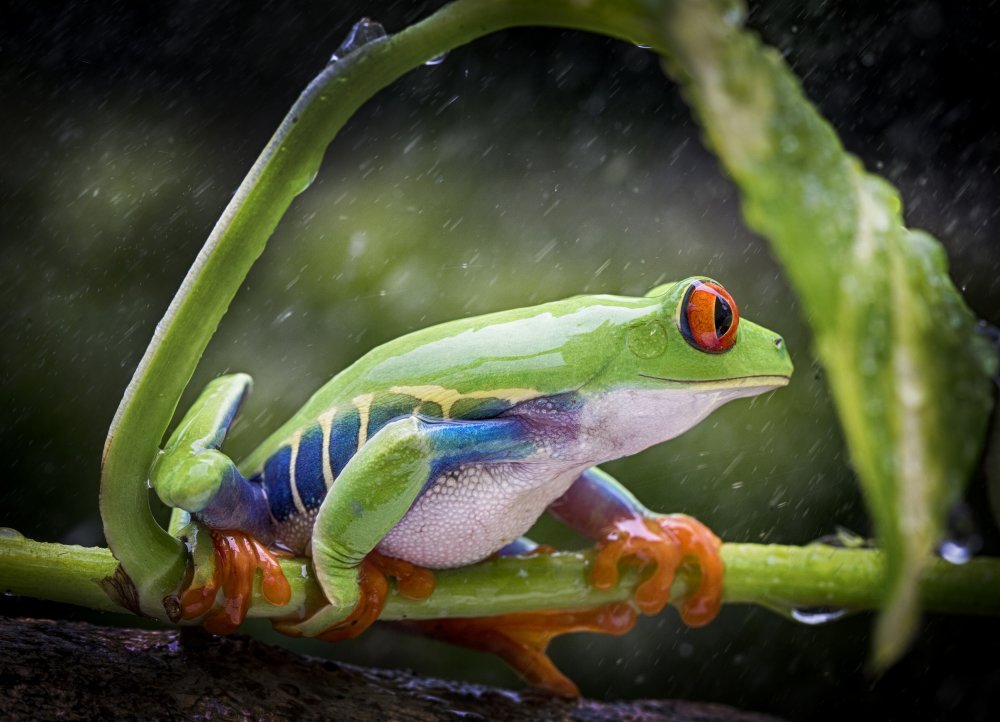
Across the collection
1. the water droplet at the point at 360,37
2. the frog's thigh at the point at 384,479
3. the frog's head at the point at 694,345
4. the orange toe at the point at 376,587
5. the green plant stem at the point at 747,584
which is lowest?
the green plant stem at the point at 747,584

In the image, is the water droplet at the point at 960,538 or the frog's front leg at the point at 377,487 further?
the frog's front leg at the point at 377,487

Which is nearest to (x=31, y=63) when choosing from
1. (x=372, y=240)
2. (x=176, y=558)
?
Answer: (x=372, y=240)

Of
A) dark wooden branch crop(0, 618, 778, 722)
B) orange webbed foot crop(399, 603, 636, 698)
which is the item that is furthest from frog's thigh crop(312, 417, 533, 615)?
orange webbed foot crop(399, 603, 636, 698)

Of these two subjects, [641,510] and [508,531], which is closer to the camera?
[508,531]

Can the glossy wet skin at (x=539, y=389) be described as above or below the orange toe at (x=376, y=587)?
above

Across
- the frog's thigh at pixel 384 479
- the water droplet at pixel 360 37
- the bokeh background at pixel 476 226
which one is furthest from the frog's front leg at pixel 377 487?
the bokeh background at pixel 476 226

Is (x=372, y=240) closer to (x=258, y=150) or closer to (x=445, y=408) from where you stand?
(x=258, y=150)

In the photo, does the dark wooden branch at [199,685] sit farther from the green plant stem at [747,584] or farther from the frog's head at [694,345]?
the frog's head at [694,345]

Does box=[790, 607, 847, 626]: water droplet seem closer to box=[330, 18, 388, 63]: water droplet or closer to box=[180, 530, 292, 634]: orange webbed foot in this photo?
box=[180, 530, 292, 634]: orange webbed foot
